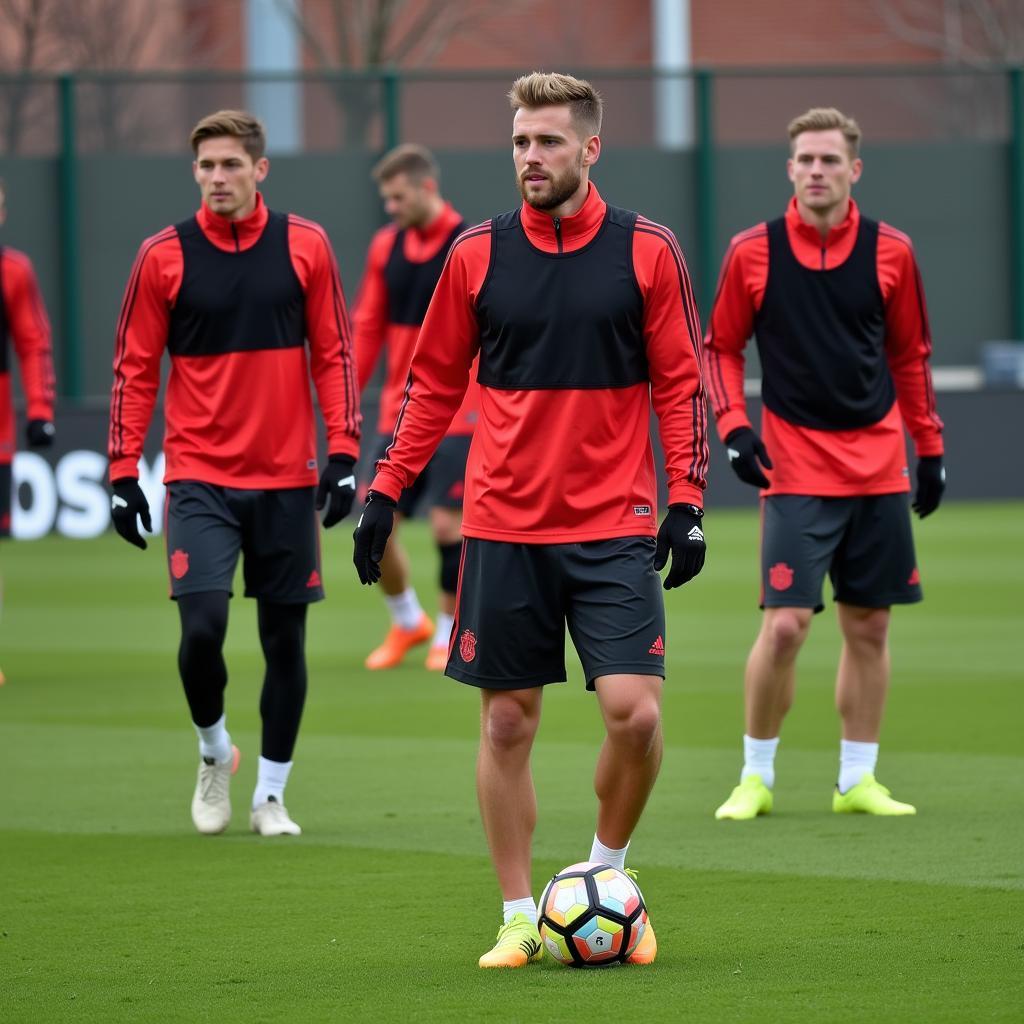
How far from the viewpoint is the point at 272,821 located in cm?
724

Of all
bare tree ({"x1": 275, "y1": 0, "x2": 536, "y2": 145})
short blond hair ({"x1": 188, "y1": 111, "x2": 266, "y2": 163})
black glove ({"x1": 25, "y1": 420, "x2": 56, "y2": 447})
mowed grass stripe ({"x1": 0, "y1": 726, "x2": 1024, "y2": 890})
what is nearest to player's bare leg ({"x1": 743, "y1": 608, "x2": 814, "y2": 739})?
mowed grass stripe ({"x1": 0, "y1": 726, "x2": 1024, "y2": 890})

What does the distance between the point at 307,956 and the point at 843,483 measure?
2830 mm

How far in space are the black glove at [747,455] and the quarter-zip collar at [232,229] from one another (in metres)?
1.77

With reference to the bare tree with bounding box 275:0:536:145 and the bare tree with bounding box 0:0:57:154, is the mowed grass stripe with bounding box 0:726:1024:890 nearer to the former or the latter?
the bare tree with bounding box 0:0:57:154

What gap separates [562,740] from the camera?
902 centimetres

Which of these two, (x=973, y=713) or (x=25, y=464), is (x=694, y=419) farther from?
(x=25, y=464)

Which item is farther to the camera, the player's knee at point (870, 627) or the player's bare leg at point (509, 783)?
the player's knee at point (870, 627)

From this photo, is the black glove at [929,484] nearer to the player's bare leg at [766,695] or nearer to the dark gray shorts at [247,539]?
the player's bare leg at [766,695]

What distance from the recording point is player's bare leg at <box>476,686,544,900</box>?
18.1 ft

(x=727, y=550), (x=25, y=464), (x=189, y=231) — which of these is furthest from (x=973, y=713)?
(x=25, y=464)

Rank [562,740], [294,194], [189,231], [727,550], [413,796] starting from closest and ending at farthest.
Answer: [189,231] < [413,796] < [562,740] < [727,550] < [294,194]

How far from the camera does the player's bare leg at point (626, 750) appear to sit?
5.42m

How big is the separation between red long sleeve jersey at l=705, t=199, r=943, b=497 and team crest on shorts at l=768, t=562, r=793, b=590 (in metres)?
0.27

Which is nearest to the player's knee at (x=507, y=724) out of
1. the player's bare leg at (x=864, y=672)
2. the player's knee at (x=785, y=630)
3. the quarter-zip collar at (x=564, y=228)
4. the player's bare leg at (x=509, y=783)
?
the player's bare leg at (x=509, y=783)
